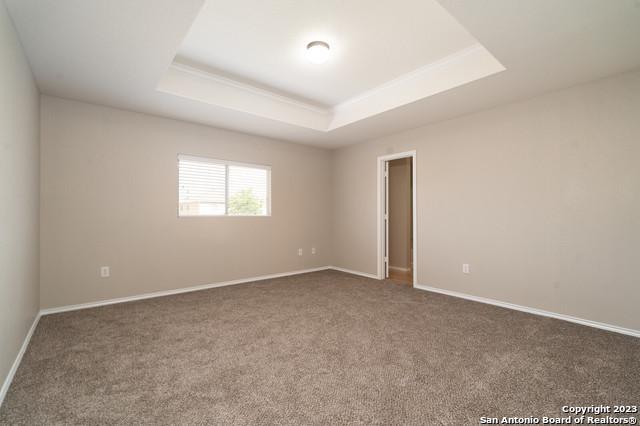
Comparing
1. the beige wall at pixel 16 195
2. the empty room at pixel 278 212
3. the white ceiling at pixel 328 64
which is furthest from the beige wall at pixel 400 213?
the beige wall at pixel 16 195

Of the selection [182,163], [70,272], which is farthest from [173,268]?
[182,163]

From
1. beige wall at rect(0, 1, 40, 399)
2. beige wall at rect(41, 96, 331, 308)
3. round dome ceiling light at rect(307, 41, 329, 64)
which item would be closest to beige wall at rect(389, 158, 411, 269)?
beige wall at rect(41, 96, 331, 308)

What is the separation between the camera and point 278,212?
5465 mm

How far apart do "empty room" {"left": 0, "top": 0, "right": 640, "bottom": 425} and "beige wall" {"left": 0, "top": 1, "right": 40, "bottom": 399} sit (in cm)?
4

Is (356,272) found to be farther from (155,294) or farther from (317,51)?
(317,51)

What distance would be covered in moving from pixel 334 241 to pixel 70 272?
13.9ft

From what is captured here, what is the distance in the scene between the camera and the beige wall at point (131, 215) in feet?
11.4

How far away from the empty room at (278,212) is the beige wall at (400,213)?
3.68 ft

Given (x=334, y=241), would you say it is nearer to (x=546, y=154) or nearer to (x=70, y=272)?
(x=546, y=154)

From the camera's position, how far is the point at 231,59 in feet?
10.7

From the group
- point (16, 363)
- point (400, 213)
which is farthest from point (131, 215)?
point (400, 213)

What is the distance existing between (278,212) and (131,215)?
2.31 metres

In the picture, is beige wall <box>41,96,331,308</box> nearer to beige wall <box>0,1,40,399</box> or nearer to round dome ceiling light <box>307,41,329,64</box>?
beige wall <box>0,1,40,399</box>

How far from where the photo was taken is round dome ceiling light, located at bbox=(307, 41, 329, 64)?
9.47ft
